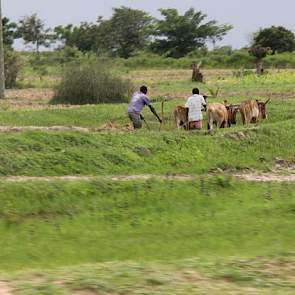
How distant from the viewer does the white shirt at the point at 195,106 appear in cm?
1762

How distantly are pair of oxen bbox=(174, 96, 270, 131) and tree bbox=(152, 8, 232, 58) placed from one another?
46.6 m

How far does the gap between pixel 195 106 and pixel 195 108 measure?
0.05 metres

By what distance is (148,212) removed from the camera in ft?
35.2

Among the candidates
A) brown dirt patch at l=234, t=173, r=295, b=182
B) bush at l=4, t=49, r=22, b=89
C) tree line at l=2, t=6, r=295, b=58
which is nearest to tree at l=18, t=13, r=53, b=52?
tree line at l=2, t=6, r=295, b=58

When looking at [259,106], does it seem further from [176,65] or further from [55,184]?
[176,65]

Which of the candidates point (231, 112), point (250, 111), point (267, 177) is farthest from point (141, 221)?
point (231, 112)

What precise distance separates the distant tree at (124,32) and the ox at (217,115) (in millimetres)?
51612

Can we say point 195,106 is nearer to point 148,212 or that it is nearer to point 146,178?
point 146,178

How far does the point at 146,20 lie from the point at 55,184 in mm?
61800

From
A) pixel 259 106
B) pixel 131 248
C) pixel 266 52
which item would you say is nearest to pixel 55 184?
pixel 131 248

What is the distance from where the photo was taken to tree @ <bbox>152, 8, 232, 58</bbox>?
67000mm

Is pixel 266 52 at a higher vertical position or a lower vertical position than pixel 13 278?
higher

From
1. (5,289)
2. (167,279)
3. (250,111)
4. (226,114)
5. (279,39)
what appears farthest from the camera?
(279,39)

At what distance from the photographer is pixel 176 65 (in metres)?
57.8
